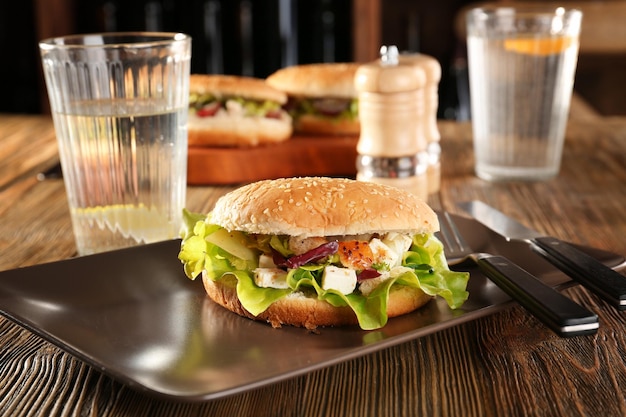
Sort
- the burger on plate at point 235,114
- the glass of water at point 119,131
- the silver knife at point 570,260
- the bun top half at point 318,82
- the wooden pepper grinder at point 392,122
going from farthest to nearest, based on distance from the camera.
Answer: the bun top half at point 318,82, the burger on plate at point 235,114, the wooden pepper grinder at point 392,122, the glass of water at point 119,131, the silver knife at point 570,260

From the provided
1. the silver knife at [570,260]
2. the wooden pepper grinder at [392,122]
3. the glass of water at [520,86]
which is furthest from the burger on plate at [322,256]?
the glass of water at [520,86]

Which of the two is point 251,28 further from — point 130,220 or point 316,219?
point 316,219

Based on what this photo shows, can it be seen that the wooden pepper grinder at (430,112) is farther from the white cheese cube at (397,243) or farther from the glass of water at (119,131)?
the white cheese cube at (397,243)

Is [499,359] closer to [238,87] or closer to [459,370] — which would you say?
[459,370]

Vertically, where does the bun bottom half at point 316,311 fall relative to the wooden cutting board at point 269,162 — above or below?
above

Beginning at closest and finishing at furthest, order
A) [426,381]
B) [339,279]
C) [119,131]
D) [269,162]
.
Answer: [426,381], [339,279], [119,131], [269,162]

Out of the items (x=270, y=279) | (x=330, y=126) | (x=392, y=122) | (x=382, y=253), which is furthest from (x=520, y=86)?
(x=270, y=279)

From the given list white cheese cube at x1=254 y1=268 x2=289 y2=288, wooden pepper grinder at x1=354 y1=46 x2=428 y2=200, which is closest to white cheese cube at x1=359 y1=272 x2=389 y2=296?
white cheese cube at x1=254 y1=268 x2=289 y2=288
